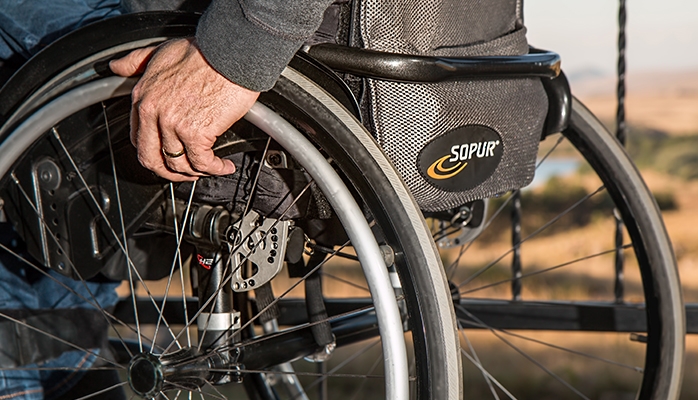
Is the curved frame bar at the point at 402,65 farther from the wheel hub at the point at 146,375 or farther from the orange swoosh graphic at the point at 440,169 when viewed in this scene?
the wheel hub at the point at 146,375

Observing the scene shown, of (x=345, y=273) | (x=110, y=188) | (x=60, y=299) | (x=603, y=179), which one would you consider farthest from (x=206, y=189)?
(x=345, y=273)

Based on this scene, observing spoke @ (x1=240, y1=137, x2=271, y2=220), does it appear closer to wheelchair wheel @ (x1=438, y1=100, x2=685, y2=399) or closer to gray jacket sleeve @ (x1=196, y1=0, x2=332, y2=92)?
gray jacket sleeve @ (x1=196, y1=0, x2=332, y2=92)

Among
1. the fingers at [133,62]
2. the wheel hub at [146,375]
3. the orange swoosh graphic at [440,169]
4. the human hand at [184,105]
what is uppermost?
the fingers at [133,62]

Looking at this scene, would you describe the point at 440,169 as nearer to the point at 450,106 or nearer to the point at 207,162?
the point at 450,106

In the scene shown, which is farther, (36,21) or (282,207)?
(36,21)

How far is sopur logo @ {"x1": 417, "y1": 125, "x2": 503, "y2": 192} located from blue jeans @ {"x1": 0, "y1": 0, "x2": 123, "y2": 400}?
547 mm

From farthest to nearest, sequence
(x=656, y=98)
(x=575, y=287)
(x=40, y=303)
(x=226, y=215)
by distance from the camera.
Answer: (x=656, y=98), (x=575, y=287), (x=40, y=303), (x=226, y=215)

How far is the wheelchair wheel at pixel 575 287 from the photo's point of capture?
1.19 metres

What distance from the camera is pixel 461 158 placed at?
3.03 ft

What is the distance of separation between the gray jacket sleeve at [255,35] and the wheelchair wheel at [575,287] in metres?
0.54

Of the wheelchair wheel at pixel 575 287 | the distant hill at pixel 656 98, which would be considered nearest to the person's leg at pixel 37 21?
the wheelchair wheel at pixel 575 287

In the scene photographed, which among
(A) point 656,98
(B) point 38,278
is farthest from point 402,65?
(A) point 656,98

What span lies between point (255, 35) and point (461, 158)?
0.30 metres

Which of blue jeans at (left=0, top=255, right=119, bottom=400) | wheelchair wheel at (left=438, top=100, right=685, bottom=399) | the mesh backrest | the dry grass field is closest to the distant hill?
the dry grass field
